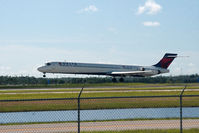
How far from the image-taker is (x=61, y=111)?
23.1 metres

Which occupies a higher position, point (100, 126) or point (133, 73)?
point (133, 73)

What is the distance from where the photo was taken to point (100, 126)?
15.9 metres

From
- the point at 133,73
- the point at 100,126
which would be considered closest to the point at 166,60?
the point at 133,73

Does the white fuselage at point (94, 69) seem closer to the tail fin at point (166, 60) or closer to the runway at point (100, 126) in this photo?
the tail fin at point (166, 60)

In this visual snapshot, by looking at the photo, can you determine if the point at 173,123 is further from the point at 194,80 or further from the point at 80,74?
the point at 194,80

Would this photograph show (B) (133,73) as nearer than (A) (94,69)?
No

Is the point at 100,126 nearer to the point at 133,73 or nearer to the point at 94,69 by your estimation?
the point at 94,69

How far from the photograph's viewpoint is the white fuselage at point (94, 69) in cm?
6353

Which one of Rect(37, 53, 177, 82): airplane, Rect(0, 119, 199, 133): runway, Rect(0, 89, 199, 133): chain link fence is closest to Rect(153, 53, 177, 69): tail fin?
Rect(37, 53, 177, 82): airplane

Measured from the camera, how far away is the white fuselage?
63531 millimetres

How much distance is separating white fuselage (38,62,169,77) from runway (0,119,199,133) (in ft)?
155

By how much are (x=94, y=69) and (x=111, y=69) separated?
14.9ft

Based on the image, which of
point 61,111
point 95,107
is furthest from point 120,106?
point 61,111

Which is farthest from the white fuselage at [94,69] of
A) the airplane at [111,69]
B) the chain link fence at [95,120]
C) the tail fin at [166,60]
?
the chain link fence at [95,120]
